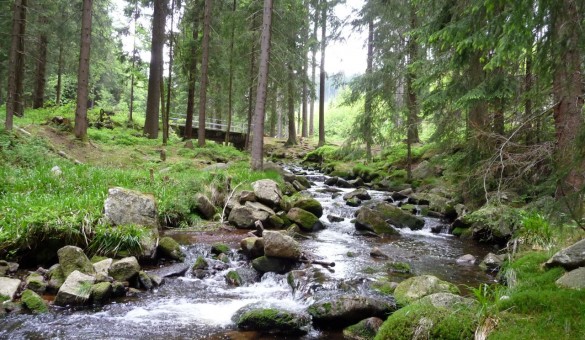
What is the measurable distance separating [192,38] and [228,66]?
302 centimetres

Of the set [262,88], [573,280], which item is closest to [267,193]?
[262,88]

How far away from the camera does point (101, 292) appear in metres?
5.79

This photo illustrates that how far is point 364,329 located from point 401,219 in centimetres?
718

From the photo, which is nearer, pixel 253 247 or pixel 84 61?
pixel 253 247

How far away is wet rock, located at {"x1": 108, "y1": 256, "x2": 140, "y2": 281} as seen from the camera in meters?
6.38

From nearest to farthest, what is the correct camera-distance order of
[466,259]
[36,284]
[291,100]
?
[36,284], [466,259], [291,100]

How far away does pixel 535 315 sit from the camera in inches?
151

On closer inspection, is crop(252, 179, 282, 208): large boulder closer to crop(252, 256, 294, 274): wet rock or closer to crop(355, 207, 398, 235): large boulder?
crop(355, 207, 398, 235): large boulder

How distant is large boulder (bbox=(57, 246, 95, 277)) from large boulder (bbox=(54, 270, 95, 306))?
348 millimetres

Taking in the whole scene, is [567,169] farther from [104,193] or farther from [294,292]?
[104,193]

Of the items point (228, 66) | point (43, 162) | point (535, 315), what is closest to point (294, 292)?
point (535, 315)

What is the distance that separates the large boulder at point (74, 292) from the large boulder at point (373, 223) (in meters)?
7.24


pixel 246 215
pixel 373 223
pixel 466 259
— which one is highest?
pixel 246 215

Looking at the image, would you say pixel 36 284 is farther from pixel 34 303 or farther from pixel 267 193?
pixel 267 193
